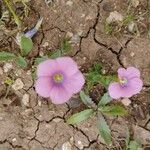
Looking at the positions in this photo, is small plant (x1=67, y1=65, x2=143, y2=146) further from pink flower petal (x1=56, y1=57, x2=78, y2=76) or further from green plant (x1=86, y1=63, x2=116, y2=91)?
pink flower petal (x1=56, y1=57, x2=78, y2=76)

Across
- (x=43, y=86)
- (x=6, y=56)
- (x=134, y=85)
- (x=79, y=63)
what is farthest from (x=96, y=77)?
(x=6, y=56)

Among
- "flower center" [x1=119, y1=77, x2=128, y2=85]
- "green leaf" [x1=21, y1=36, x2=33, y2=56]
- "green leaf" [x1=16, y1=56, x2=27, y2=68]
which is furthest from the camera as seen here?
"green leaf" [x1=16, y1=56, x2=27, y2=68]

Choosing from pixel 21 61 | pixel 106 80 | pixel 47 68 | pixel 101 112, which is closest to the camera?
pixel 47 68

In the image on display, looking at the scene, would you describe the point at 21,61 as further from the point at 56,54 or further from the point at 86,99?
the point at 86,99

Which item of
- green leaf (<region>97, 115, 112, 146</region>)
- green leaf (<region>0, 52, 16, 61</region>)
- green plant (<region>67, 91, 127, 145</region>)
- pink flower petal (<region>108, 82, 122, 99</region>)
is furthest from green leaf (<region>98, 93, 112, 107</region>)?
green leaf (<region>0, 52, 16, 61</region>)

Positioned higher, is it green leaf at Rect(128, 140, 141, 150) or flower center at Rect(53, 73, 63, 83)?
flower center at Rect(53, 73, 63, 83)

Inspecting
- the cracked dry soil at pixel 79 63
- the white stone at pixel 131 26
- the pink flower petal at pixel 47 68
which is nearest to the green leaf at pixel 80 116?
the cracked dry soil at pixel 79 63

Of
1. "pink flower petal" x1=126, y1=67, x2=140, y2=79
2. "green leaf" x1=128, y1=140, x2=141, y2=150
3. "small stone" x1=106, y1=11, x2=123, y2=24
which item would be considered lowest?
"green leaf" x1=128, y1=140, x2=141, y2=150
